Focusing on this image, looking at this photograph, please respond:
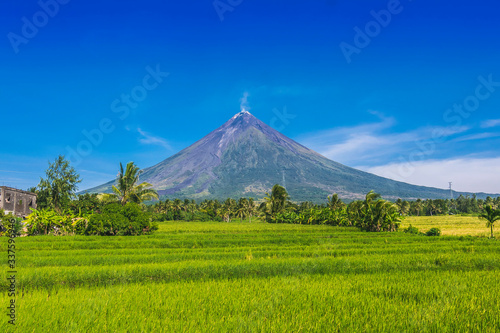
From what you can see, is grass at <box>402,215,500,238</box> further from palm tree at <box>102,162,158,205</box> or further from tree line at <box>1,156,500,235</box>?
palm tree at <box>102,162,158,205</box>

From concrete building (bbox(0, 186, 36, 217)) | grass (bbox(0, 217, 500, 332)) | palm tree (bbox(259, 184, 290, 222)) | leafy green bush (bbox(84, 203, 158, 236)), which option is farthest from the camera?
palm tree (bbox(259, 184, 290, 222))

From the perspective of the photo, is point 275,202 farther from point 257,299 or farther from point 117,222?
point 257,299

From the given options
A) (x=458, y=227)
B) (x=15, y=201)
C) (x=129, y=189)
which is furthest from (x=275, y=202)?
(x=15, y=201)

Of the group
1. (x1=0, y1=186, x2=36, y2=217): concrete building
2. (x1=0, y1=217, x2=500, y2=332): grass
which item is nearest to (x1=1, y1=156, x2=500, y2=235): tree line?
(x1=0, y1=186, x2=36, y2=217): concrete building

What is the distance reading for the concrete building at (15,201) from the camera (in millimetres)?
33938

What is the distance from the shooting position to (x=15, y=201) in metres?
36.2

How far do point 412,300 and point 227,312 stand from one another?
4.24 metres

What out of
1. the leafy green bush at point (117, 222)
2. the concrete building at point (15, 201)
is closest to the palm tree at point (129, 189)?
the leafy green bush at point (117, 222)

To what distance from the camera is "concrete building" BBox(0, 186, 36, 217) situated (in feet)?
111

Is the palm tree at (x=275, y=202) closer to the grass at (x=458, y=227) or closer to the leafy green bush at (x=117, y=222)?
the grass at (x=458, y=227)

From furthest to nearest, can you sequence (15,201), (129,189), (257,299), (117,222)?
(15,201) → (129,189) → (117,222) → (257,299)

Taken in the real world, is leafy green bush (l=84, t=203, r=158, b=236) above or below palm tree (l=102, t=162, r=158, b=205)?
below

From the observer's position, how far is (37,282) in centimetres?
847

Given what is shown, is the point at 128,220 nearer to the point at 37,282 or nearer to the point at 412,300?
the point at 37,282
